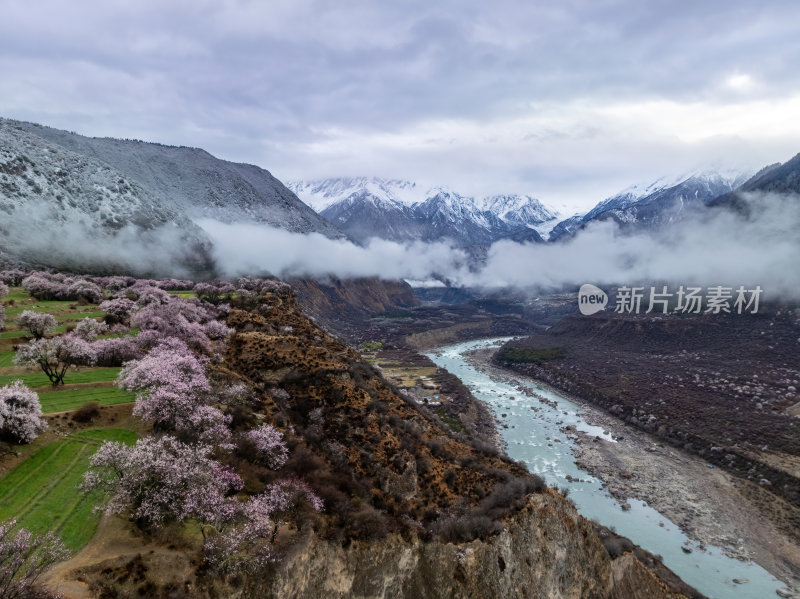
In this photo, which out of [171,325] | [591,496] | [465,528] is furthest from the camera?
[591,496]

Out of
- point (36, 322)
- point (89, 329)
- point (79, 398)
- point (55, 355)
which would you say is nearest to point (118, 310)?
point (89, 329)

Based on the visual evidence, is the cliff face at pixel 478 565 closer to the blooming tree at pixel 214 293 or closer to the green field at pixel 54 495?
the green field at pixel 54 495

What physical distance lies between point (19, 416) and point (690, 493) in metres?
73.5

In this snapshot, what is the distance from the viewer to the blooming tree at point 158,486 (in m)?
14.0

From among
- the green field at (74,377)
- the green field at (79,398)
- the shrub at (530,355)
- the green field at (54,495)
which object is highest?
the green field at (74,377)

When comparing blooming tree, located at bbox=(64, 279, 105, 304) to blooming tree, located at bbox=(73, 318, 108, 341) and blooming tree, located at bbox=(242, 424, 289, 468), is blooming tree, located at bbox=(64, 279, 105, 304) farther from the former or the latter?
blooming tree, located at bbox=(242, 424, 289, 468)

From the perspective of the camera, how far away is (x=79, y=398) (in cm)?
2216

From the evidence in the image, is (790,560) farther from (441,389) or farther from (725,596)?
(441,389)

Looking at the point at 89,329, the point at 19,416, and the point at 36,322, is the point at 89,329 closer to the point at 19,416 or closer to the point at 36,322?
the point at 36,322

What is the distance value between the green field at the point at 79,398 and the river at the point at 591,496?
171 ft

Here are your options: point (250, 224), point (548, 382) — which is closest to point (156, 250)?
point (250, 224)

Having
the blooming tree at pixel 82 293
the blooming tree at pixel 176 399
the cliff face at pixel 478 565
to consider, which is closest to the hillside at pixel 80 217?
the blooming tree at pixel 82 293

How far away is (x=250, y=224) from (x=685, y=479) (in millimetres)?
147594

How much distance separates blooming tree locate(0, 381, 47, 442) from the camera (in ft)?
55.4
